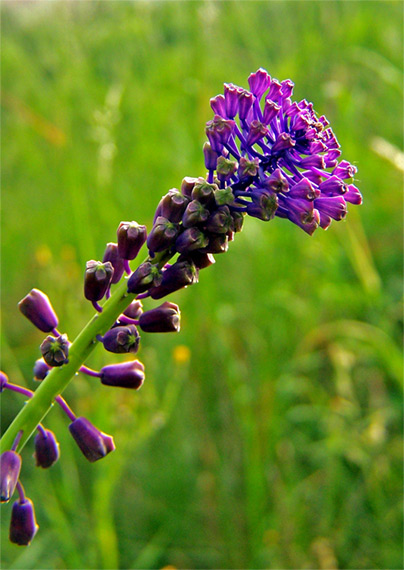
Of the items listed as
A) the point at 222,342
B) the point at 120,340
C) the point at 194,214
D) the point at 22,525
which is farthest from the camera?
the point at 222,342

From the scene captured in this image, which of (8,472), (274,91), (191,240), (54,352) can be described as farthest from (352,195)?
(8,472)

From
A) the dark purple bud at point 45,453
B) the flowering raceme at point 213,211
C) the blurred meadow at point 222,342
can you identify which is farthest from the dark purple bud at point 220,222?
the blurred meadow at point 222,342

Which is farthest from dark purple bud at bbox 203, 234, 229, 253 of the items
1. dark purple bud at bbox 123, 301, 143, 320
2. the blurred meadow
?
the blurred meadow

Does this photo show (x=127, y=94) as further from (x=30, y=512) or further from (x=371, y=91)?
(x=30, y=512)

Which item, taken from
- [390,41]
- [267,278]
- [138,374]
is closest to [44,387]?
[138,374]

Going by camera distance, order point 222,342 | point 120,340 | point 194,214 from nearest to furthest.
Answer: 1. point 194,214
2. point 120,340
3. point 222,342

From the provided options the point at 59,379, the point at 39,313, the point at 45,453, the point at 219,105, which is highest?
the point at 219,105

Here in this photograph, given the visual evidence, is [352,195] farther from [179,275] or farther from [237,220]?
[179,275]
